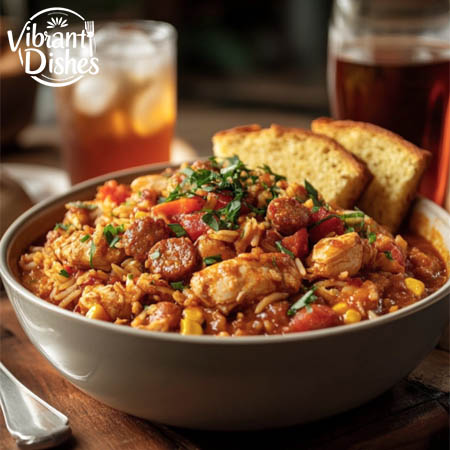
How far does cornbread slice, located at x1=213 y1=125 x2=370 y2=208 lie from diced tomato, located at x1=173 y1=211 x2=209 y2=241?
2.93ft

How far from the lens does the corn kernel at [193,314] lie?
7.66 ft

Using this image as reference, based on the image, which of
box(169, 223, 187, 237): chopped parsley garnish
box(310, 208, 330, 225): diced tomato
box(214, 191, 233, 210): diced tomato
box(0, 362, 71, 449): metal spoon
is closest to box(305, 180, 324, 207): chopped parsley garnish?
box(310, 208, 330, 225): diced tomato

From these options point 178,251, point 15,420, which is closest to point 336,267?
point 178,251

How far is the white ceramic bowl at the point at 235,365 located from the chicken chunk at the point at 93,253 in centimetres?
30

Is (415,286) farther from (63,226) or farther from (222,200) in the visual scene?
(63,226)

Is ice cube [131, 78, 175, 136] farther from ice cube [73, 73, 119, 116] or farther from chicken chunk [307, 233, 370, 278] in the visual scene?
chicken chunk [307, 233, 370, 278]

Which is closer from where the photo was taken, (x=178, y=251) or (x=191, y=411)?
(x=191, y=411)

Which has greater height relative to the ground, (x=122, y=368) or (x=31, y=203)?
(x=122, y=368)

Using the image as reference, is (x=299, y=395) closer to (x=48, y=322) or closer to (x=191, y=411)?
(x=191, y=411)

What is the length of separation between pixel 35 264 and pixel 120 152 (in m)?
1.98

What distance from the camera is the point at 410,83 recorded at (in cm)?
405

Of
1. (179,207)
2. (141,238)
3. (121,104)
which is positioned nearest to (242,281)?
(141,238)

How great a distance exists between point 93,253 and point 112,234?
117 millimetres

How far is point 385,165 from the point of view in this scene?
346 centimetres
